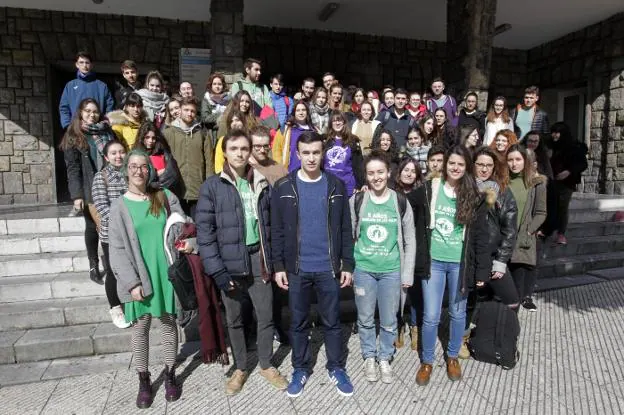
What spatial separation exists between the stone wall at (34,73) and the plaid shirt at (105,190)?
5.25m

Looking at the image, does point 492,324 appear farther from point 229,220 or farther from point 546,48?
point 546,48

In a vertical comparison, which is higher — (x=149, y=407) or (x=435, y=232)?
(x=435, y=232)

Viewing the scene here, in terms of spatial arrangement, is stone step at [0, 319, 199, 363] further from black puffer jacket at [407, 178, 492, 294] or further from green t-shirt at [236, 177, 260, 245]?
black puffer jacket at [407, 178, 492, 294]

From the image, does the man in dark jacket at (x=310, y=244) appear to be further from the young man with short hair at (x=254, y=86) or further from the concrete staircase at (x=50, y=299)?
the young man with short hair at (x=254, y=86)

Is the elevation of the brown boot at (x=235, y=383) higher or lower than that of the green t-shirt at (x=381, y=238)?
lower

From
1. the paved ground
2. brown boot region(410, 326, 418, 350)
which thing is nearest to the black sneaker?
the paved ground

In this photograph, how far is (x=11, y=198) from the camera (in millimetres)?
7086

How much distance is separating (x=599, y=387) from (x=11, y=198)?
854 centimetres

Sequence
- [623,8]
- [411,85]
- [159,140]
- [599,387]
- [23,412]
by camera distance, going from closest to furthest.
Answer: [23,412], [599,387], [159,140], [623,8], [411,85]

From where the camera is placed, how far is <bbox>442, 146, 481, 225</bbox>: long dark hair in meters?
2.81

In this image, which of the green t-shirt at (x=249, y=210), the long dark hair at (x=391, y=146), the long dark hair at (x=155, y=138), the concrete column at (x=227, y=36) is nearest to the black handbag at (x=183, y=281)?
the green t-shirt at (x=249, y=210)

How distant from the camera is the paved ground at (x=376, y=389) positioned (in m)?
2.61

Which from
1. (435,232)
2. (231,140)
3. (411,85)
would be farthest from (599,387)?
(411,85)

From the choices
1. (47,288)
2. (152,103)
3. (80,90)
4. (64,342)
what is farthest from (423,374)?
(80,90)
